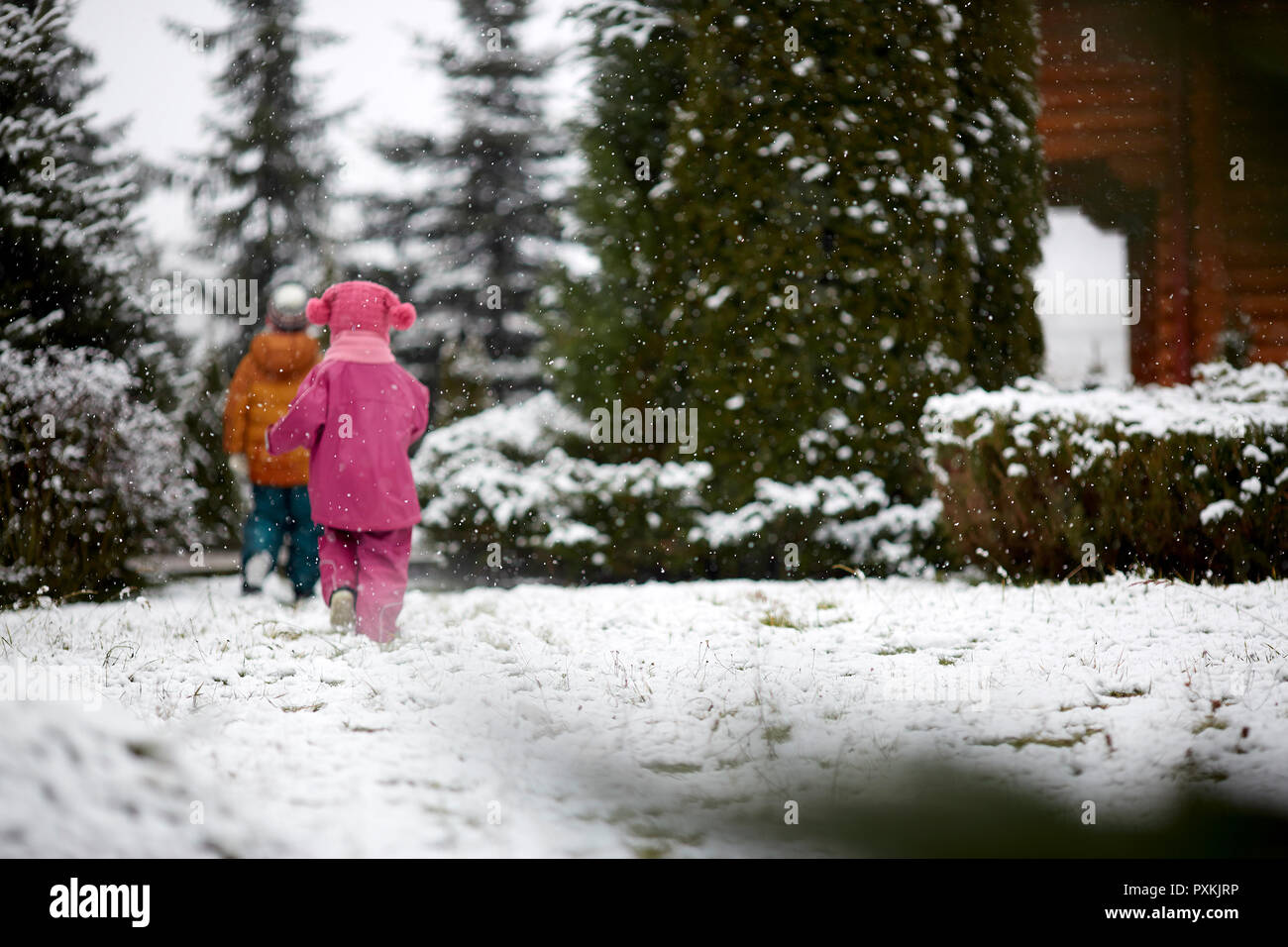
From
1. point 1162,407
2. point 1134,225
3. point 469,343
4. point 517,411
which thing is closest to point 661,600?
point 1162,407

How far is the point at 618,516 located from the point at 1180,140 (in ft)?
25.9

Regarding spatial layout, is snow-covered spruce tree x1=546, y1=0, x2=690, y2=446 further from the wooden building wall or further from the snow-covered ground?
the wooden building wall

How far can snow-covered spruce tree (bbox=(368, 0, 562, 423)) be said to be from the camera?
59.4ft

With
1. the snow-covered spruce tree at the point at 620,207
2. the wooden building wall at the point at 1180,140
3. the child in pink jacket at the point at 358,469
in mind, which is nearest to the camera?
the child in pink jacket at the point at 358,469

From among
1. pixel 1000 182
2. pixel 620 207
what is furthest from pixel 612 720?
pixel 1000 182

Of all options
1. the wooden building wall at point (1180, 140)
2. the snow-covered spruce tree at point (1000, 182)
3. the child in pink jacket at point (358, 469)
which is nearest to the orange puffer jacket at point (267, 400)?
the child in pink jacket at point (358, 469)

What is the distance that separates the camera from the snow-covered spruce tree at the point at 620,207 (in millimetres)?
6844

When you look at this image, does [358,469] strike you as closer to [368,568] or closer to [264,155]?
[368,568]

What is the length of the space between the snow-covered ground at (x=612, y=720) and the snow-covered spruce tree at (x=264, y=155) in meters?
13.5

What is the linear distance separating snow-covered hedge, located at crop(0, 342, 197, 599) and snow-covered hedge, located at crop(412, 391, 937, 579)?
1995 mm

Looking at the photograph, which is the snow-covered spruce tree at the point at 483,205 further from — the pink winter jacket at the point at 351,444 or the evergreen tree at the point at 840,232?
the pink winter jacket at the point at 351,444

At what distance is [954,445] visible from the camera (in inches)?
194

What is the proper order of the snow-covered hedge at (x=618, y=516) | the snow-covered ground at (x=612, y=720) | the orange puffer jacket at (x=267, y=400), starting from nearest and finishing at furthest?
the snow-covered ground at (x=612, y=720) → the orange puffer jacket at (x=267, y=400) → the snow-covered hedge at (x=618, y=516)
